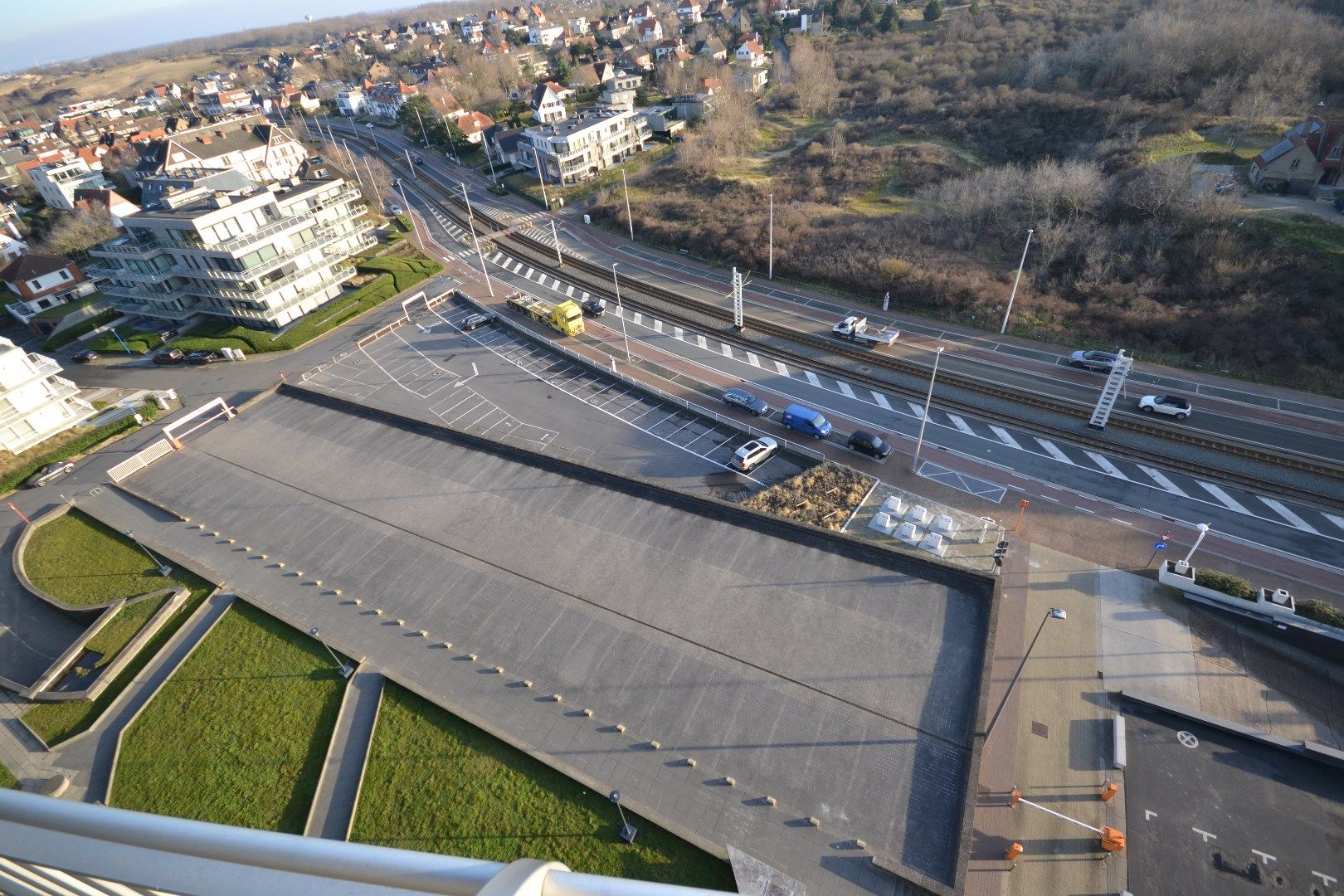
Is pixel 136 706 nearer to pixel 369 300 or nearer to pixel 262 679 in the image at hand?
pixel 262 679

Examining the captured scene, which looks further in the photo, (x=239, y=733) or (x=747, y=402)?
(x=747, y=402)

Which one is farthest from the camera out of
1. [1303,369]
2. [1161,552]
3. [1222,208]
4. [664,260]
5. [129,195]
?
[129,195]

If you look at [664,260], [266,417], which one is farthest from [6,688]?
[664,260]

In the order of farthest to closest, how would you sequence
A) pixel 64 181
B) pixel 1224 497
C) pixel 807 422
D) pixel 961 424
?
pixel 64 181
pixel 961 424
pixel 807 422
pixel 1224 497

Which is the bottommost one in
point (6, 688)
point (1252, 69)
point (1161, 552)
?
point (1161, 552)

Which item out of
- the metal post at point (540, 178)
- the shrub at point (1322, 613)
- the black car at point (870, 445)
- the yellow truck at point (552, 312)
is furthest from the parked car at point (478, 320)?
the shrub at point (1322, 613)

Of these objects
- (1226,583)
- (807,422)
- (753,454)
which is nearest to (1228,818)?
(1226,583)

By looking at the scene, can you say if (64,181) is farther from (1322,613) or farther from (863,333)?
(1322,613)

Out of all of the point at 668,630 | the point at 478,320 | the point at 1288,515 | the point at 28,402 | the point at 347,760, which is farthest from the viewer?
the point at 478,320
